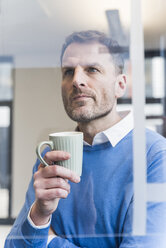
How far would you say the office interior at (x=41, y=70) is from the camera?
627 mm

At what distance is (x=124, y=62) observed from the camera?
2.04ft

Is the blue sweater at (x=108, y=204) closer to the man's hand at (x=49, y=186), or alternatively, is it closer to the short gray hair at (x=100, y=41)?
the man's hand at (x=49, y=186)

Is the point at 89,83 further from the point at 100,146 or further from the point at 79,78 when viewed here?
the point at 100,146

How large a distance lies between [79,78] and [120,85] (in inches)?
3.5

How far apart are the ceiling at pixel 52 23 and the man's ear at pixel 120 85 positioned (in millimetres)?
88

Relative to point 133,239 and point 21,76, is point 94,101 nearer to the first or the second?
point 21,76

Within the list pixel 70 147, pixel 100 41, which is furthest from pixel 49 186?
pixel 100 41

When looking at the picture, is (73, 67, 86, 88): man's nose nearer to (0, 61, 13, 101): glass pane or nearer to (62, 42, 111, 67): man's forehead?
(62, 42, 111, 67): man's forehead

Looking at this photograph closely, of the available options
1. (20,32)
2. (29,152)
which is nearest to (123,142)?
(29,152)

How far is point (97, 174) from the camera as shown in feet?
2.03

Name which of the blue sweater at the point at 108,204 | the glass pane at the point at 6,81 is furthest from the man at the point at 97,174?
the glass pane at the point at 6,81

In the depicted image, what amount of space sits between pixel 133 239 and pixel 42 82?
0.39m

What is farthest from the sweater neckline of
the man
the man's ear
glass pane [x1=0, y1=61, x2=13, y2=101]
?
glass pane [x1=0, y1=61, x2=13, y2=101]

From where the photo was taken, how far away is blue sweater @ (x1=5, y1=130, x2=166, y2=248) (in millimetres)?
611
